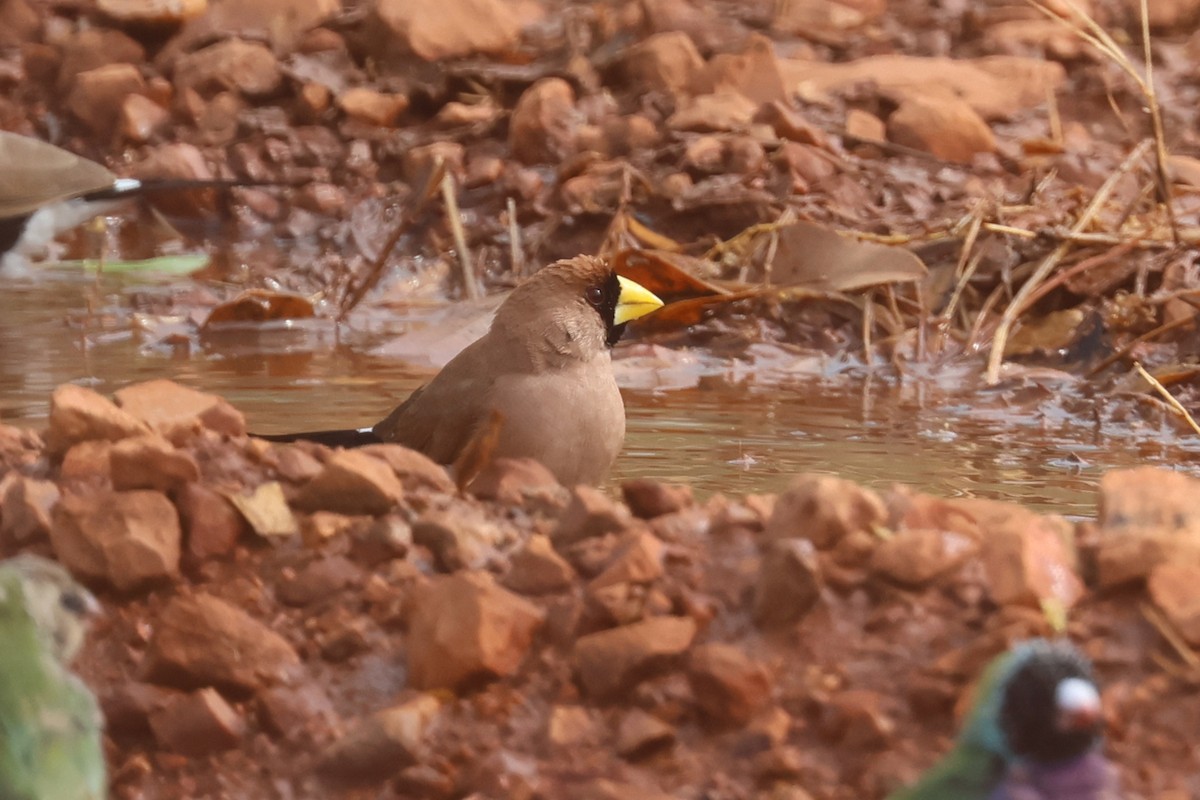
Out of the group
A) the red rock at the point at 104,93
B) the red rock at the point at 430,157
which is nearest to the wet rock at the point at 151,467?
the red rock at the point at 430,157

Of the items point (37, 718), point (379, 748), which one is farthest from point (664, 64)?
point (37, 718)

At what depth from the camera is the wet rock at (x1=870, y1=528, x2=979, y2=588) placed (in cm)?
227

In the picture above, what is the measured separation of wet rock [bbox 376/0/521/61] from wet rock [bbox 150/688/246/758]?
561 centimetres

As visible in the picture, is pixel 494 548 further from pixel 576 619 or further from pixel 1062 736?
pixel 1062 736

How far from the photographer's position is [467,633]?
2.30 m

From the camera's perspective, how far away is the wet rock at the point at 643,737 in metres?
2.18

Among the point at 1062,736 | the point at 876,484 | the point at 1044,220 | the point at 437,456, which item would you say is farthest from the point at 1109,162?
the point at 1062,736

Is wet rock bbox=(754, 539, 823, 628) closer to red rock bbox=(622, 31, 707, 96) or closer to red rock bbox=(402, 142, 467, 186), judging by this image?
red rock bbox=(402, 142, 467, 186)

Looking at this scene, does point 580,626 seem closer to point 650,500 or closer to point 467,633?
point 467,633

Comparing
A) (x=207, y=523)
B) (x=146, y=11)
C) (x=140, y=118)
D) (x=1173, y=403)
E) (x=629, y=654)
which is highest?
(x=146, y=11)

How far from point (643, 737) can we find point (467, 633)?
265 mm

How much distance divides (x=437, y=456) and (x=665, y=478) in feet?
1.60

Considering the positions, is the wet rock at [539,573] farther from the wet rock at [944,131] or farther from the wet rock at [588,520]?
the wet rock at [944,131]

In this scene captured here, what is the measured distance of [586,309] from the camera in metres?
3.84
